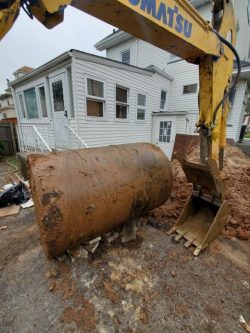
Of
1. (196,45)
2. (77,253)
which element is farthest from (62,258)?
(196,45)

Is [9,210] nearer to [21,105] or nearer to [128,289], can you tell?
[128,289]

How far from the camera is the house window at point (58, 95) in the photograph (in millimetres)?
5863

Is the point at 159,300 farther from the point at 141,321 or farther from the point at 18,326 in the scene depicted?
the point at 18,326

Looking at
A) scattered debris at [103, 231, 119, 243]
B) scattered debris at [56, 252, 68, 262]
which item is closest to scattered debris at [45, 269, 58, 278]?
scattered debris at [56, 252, 68, 262]

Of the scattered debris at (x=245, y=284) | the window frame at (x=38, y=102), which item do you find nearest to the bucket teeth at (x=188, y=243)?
the scattered debris at (x=245, y=284)

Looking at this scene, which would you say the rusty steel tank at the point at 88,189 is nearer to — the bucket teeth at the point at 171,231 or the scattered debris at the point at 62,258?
the scattered debris at the point at 62,258

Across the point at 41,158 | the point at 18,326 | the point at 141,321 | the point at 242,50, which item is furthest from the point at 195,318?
the point at 242,50

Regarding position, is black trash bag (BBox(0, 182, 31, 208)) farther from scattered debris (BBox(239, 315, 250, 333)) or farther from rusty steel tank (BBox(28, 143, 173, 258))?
scattered debris (BBox(239, 315, 250, 333))

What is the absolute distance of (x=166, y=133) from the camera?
28.2 ft

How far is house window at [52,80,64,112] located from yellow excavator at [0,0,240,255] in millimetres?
4760

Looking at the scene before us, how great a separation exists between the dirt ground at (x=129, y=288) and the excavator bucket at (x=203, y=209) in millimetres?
Answer: 195

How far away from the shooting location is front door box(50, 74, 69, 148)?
228 inches

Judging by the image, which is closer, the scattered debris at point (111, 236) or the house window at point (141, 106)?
the scattered debris at point (111, 236)

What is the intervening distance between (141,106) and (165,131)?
5.81 feet
